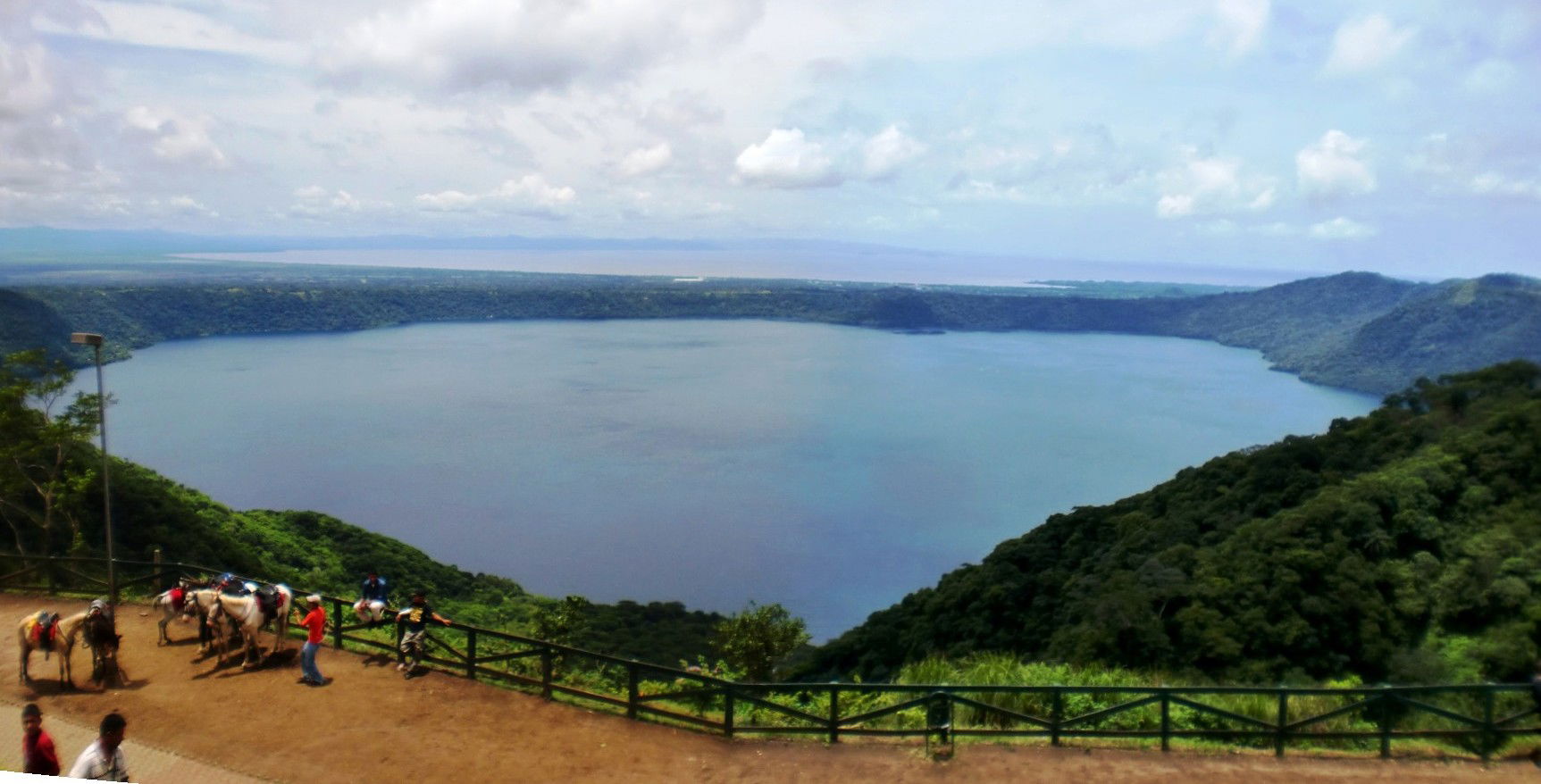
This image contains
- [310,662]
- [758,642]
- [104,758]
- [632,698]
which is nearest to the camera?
[104,758]

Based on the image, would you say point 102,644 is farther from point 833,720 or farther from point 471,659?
point 833,720

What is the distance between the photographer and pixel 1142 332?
614ft

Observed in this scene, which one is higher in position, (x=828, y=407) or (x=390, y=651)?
(x=390, y=651)

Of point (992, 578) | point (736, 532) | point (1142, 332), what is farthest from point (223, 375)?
point (1142, 332)

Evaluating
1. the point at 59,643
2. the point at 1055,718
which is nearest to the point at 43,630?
the point at 59,643

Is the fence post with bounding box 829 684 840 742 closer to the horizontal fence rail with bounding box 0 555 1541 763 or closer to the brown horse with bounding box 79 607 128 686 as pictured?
the horizontal fence rail with bounding box 0 555 1541 763

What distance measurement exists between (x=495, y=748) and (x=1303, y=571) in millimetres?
16275

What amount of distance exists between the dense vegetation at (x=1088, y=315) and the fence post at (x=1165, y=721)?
98.7 metres

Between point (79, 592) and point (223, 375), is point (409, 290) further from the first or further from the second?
point (79, 592)

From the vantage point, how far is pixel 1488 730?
25.8ft

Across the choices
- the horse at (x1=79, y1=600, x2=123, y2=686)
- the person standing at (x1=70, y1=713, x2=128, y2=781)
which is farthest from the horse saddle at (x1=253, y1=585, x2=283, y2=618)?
the person standing at (x1=70, y1=713, x2=128, y2=781)

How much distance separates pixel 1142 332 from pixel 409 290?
145404 mm

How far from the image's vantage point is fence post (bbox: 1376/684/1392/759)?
790 centimetres

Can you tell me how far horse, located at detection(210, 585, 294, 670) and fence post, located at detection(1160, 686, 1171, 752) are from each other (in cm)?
851
